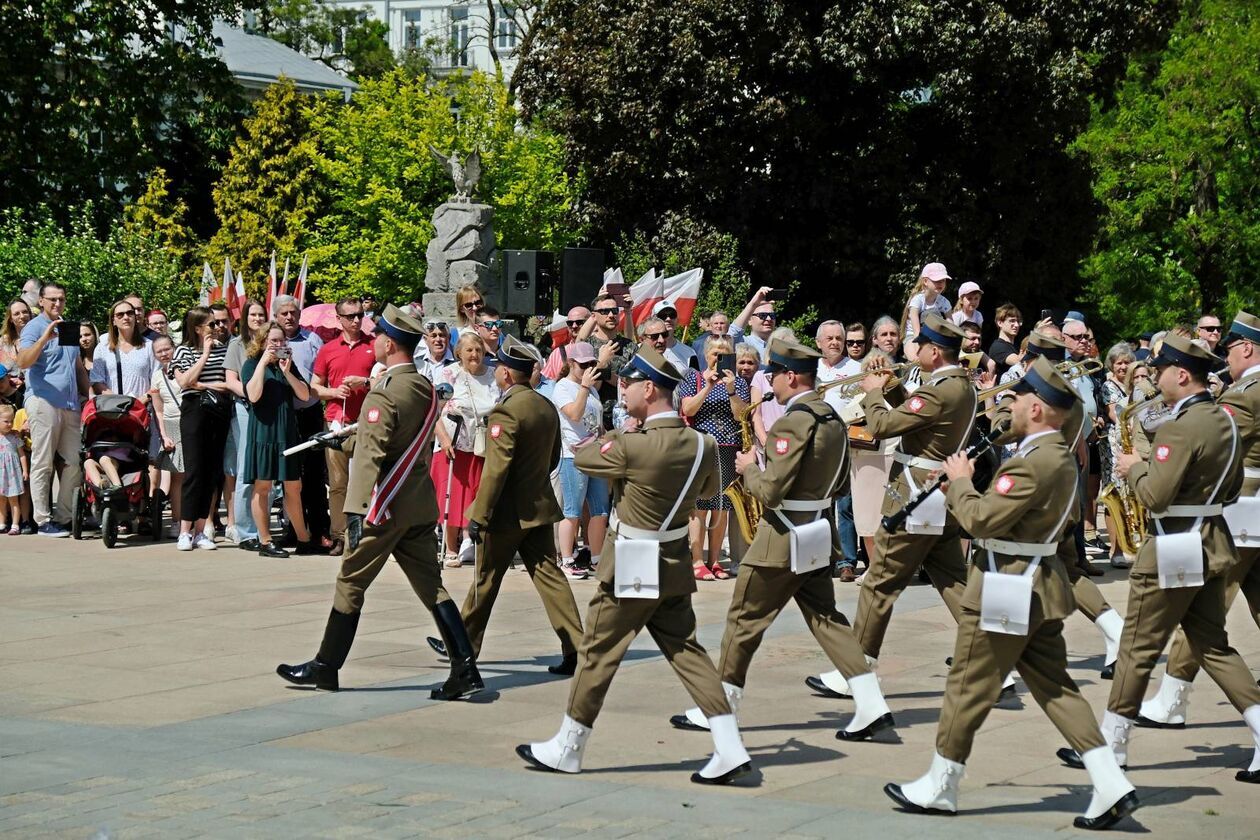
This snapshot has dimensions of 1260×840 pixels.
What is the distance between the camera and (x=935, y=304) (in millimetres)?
16141

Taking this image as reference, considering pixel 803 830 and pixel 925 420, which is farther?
pixel 925 420

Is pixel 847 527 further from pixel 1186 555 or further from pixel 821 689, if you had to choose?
pixel 1186 555

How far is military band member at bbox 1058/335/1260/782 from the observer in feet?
26.3

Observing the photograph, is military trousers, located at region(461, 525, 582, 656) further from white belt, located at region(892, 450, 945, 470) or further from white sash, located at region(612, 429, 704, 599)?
white sash, located at region(612, 429, 704, 599)

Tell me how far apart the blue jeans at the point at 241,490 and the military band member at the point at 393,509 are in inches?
238

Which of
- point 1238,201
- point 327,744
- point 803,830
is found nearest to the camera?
point 803,830

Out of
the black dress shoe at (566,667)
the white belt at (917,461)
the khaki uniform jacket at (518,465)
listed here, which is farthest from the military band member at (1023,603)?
the black dress shoe at (566,667)

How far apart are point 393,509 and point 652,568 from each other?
220 centimetres

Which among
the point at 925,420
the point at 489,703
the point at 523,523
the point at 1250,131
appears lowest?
the point at 489,703

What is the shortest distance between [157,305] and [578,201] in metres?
14.0

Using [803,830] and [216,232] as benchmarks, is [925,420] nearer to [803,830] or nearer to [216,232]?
[803,830]

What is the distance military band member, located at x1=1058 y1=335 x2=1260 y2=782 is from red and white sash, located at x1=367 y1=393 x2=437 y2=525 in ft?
11.9

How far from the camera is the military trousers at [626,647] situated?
7809 millimetres

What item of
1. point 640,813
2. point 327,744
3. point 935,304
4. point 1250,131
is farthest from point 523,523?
point 1250,131
